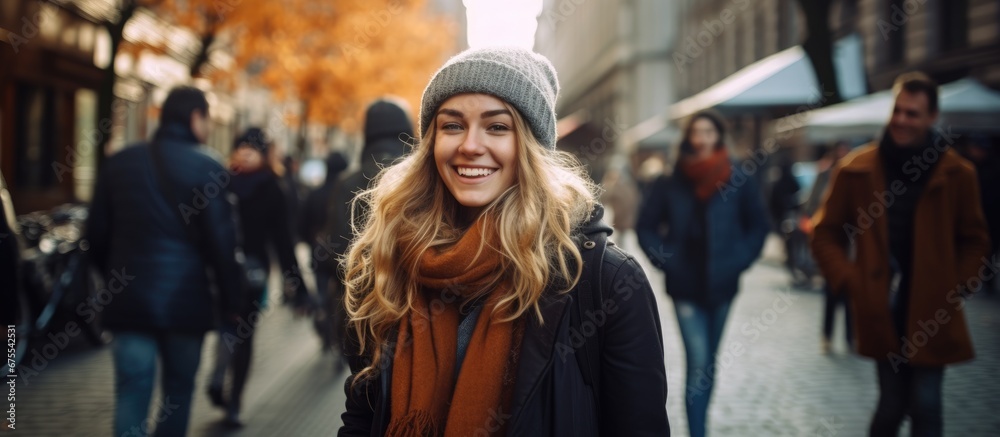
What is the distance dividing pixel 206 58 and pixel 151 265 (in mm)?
10205

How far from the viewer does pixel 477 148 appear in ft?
7.26

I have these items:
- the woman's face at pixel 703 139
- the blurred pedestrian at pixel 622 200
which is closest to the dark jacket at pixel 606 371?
the woman's face at pixel 703 139

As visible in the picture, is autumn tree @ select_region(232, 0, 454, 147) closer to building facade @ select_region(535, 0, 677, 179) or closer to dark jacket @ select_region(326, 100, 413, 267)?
dark jacket @ select_region(326, 100, 413, 267)

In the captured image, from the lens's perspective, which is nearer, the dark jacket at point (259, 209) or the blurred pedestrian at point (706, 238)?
the blurred pedestrian at point (706, 238)

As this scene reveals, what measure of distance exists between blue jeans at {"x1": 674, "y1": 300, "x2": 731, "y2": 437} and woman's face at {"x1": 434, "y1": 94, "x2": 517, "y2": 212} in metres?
3.01

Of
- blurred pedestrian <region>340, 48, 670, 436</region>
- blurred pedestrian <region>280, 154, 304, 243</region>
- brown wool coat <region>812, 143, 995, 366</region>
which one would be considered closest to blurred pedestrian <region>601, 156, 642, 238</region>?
blurred pedestrian <region>280, 154, 304, 243</region>

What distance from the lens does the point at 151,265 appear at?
3.97 metres

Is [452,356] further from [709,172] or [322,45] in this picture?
[322,45]

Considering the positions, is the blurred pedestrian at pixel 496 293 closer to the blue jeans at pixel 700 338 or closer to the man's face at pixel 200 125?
the man's face at pixel 200 125

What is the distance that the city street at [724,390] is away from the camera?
18.4ft

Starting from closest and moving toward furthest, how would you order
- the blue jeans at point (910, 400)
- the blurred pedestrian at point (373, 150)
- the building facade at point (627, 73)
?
the blue jeans at point (910, 400) → the blurred pedestrian at point (373, 150) → the building facade at point (627, 73)

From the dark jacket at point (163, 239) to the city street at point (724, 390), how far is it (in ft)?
5.55

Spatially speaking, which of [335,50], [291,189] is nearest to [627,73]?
[335,50]

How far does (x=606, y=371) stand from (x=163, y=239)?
102 inches
